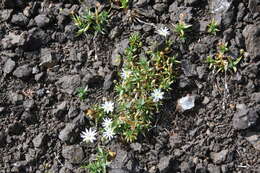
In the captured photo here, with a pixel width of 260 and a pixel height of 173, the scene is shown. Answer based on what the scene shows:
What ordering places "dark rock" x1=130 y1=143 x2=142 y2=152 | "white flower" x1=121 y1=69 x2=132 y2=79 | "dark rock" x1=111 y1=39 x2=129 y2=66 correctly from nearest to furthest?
1. "dark rock" x1=130 y1=143 x2=142 y2=152
2. "white flower" x1=121 y1=69 x2=132 y2=79
3. "dark rock" x1=111 y1=39 x2=129 y2=66

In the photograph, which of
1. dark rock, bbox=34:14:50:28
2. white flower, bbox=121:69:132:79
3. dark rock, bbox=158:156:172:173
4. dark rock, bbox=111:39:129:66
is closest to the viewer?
dark rock, bbox=158:156:172:173

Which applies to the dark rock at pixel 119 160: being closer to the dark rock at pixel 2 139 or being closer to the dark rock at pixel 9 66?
the dark rock at pixel 2 139

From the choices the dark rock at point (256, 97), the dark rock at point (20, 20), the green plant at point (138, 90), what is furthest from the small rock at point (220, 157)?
the dark rock at point (20, 20)

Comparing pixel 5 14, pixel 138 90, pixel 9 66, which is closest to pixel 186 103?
pixel 138 90

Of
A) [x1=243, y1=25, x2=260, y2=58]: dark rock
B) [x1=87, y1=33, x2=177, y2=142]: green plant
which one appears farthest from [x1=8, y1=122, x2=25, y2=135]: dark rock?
[x1=243, y1=25, x2=260, y2=58]: dark rock

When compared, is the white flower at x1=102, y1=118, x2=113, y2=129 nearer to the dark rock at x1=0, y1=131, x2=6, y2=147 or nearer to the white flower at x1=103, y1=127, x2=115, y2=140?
the white flower at x1=103, y1=127, x2=115, y2=140

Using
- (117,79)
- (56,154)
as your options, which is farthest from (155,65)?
(56,154)

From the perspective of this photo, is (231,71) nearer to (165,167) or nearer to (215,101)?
(215,101)
